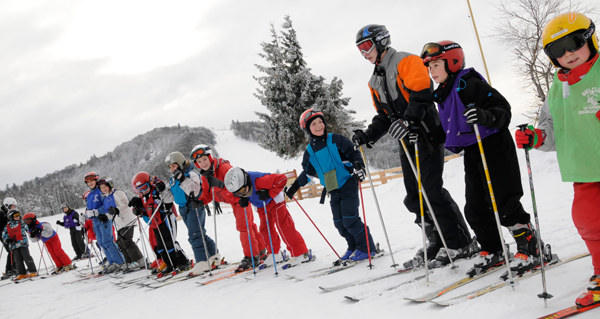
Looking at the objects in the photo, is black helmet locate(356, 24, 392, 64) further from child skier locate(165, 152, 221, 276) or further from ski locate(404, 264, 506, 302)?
child skier locate(165, 152, 221, 276)

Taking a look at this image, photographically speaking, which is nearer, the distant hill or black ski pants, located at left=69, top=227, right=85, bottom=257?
black ski pants, located at left=69, top=227, right=85, bottom=257

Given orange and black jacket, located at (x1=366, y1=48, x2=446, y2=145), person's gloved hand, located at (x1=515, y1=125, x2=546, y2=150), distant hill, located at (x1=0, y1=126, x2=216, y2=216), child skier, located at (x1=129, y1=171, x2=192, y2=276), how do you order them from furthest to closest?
distant hill, located at (x1=0, y1=126, x2=216, y2=216) → child skier, located at (x1=129, y1=171, x2=192, y2=276) → orange and black jacket, located at (x1=366, y1=48, x2=446, y2=145) → person's gloved hand, located at (x1=515, y1=125, x2=546, y2=150)

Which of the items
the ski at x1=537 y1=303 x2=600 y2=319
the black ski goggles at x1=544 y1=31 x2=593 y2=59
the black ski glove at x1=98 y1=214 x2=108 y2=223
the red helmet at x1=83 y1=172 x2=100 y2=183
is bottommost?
the ski at x1=537 y1=303 x2=600 y2=319

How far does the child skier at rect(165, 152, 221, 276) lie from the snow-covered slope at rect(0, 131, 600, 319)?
74 centimetres

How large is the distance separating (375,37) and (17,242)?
39.1 ft

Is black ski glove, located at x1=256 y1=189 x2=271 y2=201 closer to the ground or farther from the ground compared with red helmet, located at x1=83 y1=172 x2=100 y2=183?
closer to the ground

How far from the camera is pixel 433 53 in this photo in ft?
10.0

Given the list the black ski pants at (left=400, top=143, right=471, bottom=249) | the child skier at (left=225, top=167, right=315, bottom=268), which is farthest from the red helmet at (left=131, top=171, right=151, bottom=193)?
the black ski pants at (left=400, top=143, right=471, bottom=249)

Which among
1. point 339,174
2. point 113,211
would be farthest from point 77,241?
point 339,174

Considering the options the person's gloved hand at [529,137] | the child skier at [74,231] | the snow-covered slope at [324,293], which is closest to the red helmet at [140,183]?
the snow-covered slope at [324,293]

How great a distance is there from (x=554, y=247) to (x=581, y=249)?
0.32 meters

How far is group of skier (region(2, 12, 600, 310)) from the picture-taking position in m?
2.23

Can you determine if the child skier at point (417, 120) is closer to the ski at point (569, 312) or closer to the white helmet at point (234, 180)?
the ski at point (569, 312)

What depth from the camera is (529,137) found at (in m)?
2.35
